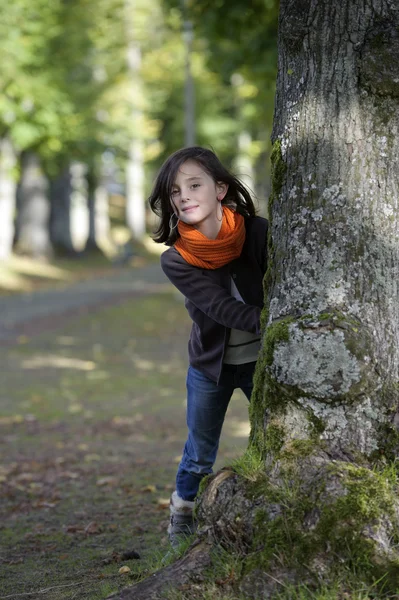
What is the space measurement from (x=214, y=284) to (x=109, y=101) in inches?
1323

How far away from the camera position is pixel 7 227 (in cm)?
2573

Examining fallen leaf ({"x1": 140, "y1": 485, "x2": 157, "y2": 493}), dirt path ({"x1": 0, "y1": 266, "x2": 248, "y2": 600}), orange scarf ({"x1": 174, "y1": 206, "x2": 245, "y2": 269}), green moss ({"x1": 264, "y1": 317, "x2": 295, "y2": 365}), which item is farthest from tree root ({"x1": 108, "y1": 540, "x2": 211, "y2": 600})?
fallen leaf ({"x1": 140, "y1": 485, "x2": 157, "y2": 493})

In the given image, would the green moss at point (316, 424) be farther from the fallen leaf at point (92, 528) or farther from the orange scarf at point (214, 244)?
the fallen leaf at point (92, 528)

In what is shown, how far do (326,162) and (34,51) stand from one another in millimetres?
21898

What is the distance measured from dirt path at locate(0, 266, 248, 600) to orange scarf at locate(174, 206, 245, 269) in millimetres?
1396

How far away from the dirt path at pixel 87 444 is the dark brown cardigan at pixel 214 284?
3.22ft

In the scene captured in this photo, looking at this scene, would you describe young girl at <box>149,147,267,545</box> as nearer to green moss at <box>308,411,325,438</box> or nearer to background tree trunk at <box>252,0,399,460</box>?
background tree trunk at <box>252,0,399,460</box>

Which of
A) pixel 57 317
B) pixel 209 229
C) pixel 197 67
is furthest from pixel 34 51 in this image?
pixel 209 229

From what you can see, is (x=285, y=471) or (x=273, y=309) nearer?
(x=285, y=471)

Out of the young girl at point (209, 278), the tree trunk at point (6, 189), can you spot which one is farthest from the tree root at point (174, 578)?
the tree trunk at point (6, 189)

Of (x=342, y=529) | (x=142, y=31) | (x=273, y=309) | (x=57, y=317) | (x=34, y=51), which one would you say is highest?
(x=142, y=31)

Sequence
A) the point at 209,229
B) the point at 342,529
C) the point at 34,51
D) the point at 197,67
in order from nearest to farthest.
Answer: the point at 342,529 → the point at 209,229 → the point at 34,51 → the point at 197,67

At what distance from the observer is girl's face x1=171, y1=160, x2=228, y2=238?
373cm

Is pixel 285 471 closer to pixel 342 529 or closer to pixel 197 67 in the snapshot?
pixel 342 529
